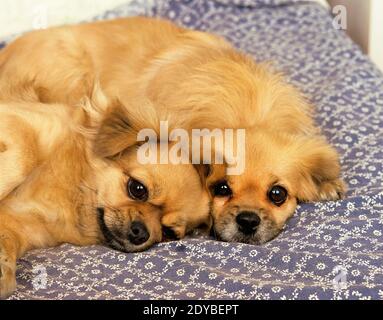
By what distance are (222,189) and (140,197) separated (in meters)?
0.28

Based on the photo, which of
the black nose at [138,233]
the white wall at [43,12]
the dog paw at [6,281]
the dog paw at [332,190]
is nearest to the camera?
the dog paw at [6,281]

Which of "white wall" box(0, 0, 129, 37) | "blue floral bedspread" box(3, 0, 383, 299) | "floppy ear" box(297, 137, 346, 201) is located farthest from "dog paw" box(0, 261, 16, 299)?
"white wall" box(0, 0, 129, 37)

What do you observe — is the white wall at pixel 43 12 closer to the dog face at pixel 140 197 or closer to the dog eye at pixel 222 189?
the dog face at pixel 140 197

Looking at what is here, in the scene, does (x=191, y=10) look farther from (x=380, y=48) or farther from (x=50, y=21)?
(x=380, y=48)

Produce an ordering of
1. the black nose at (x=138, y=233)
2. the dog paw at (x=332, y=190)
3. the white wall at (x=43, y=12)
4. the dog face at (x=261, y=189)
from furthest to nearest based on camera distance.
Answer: the white wall at (x=43, y=12) → the dog paw at (x=332, y=190) → the dog face at (x=261, y=189) → the black nose at (x=138, y=233)

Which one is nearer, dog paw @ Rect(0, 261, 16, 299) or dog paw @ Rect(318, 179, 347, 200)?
dog paw @ Rect(0, 261, 16, 299)

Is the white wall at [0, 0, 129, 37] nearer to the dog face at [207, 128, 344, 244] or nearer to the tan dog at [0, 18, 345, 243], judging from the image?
the tan dog at [0, 18, 345, 243]

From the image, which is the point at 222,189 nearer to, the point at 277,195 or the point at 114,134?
the point at 277,195

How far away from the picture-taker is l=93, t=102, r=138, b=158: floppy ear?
2.03m

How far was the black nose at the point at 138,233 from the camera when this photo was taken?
6.22 feet

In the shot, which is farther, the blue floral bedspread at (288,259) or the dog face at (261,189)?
the dog face at (261,189)

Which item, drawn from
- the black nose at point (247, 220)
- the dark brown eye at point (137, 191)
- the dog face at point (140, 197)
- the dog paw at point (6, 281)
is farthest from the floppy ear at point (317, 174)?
the dog paw at point (6, 281)

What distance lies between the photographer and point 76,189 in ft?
6.82
